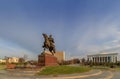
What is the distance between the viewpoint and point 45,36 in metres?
27.9

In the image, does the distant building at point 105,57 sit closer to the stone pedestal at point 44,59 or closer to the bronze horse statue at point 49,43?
the bronze horse statue at point 49,43

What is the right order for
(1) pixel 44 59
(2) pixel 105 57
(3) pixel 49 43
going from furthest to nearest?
(2) pixel 105 57 → (3) pixel 49 43 → (1) pixel 44 59

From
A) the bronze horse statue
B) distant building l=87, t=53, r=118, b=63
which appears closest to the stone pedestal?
the bronze horse statue

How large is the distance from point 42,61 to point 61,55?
138 feet

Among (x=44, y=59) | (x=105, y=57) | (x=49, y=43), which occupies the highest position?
(x=49, y=43)

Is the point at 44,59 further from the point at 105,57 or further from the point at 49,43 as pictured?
the point at 105,57

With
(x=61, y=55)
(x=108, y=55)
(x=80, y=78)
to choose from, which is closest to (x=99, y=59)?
(x=108, y=55)

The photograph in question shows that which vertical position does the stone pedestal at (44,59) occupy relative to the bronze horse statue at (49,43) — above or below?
below

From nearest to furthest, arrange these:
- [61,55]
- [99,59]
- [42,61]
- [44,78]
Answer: [44,78] → [42,61] → [61,55] → [99,59]

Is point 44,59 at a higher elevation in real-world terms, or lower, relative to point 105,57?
higher

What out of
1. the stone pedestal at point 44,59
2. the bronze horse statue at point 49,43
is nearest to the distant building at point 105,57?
the bronze horse statue at point 49,43

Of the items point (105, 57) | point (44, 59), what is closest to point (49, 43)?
point (44, 59)

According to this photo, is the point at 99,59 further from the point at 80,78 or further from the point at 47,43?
the point at 80,78

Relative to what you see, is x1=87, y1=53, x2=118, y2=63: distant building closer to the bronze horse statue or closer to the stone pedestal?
the bronze horse statue
